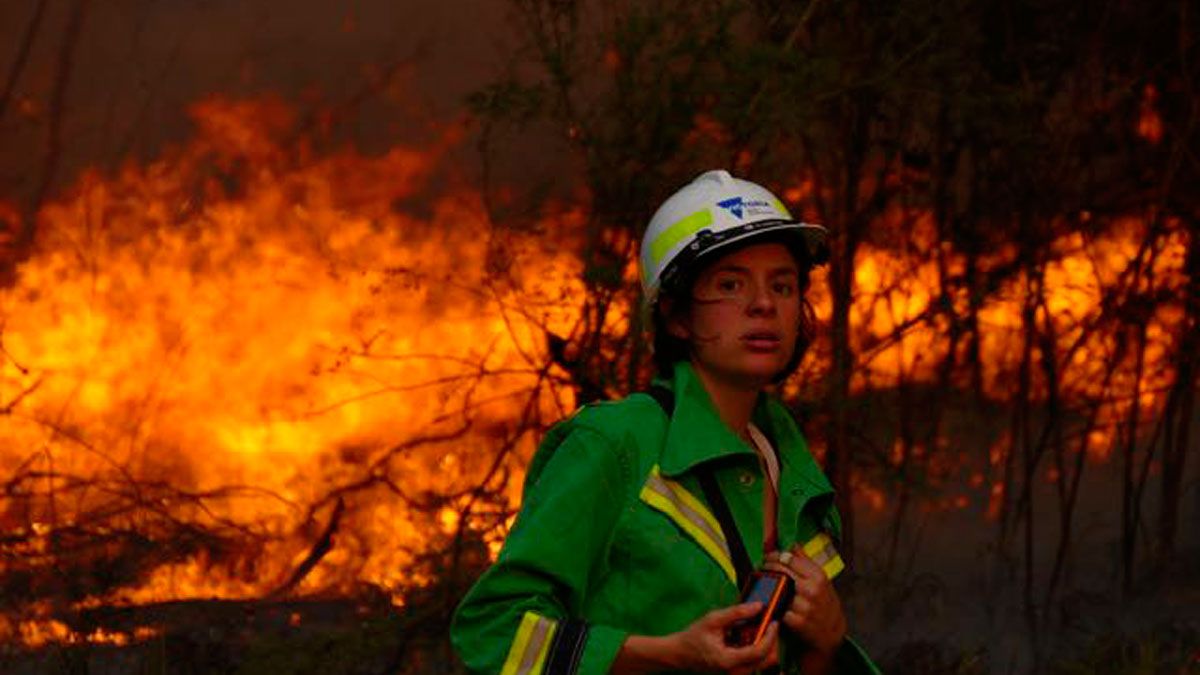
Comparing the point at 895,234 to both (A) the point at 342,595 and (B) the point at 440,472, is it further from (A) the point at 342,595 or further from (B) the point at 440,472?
(A) the point at 342,595

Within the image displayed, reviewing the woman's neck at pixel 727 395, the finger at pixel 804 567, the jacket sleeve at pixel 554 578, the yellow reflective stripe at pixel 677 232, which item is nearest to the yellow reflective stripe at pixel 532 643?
the jacket sleeve at pixel 554 578

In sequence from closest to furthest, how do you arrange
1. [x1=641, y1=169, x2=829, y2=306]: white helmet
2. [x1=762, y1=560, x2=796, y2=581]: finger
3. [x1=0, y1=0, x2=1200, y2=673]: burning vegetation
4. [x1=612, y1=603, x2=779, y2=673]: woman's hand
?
1. [x1=612, y1=603, x2=779, y2=673]: woman's hand
2. [x1=762, y1=560, x2=796, y2=581]: finger
3. [x1=641, y1=169, x2=829, y2=306]: white helmet
4. [x1=0, y1=0, x2=1200, y2=673]: burning vegetation

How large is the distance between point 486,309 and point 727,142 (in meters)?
0.77

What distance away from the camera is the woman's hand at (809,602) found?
267 centimetres

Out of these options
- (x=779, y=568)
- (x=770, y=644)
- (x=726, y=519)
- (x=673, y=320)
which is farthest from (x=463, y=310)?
(x=770, y=644)

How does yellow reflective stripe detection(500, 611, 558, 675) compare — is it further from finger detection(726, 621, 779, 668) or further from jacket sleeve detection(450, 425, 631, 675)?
finger detection(726, 621, 779, 668)

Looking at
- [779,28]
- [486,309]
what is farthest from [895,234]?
[486,309]

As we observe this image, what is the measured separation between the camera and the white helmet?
9.21 ft

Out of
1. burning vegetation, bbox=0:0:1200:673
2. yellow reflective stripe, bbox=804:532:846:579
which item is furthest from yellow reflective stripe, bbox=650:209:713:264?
burning vegetation, bbox=0:0:1200:673

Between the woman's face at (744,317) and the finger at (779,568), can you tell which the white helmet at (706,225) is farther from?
the finger at (779,568)

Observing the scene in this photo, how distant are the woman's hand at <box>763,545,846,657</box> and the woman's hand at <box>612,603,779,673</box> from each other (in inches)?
4.2

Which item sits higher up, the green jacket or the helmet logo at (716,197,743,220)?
the helmet logo at (716,197,743,220)

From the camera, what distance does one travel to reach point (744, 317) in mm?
2828

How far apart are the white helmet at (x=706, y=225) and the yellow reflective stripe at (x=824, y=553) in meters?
0.40
